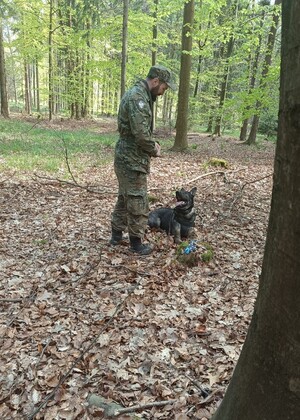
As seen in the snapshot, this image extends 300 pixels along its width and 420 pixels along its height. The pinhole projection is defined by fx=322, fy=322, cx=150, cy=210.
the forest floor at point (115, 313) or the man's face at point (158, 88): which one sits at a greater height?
the man's face at point (158, 88)

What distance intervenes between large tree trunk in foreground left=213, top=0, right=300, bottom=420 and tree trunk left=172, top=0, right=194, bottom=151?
11312mm

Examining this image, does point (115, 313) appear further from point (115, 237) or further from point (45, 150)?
point (45, 150)

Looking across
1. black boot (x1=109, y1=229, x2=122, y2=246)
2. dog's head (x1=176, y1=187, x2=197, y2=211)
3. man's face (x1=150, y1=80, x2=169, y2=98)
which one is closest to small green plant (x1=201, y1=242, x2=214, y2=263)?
dog's head (x1=176, y1=187, x2=197, y2=211)

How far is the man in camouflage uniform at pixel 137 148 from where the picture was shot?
423 cm

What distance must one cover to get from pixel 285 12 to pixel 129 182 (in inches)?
142

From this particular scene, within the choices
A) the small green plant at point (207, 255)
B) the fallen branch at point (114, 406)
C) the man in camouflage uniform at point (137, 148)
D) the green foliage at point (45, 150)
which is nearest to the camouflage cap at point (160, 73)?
the man in camouflage uniform at point (137, 148)

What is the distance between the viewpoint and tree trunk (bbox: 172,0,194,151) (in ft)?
37.5

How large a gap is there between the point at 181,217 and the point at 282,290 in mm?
4262

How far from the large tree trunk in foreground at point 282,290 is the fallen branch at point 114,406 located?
128 centimetres

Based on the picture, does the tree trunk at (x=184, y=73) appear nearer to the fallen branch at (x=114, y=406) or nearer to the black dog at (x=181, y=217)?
the black dog at (x=181, y=217)

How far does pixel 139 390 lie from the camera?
2.75m

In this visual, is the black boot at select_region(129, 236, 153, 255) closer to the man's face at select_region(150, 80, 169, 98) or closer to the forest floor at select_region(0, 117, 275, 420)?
the forest floor at select_region(0, 117, 275, 420)

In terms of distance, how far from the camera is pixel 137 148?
4.52m

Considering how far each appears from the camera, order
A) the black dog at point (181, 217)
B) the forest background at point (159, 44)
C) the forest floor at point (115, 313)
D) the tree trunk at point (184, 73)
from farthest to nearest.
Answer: the forest background at point (159, 44) < the tree trunk at point (184, 73) < the black dog at point (181, 217) < the forest floor at point (115, 313)
